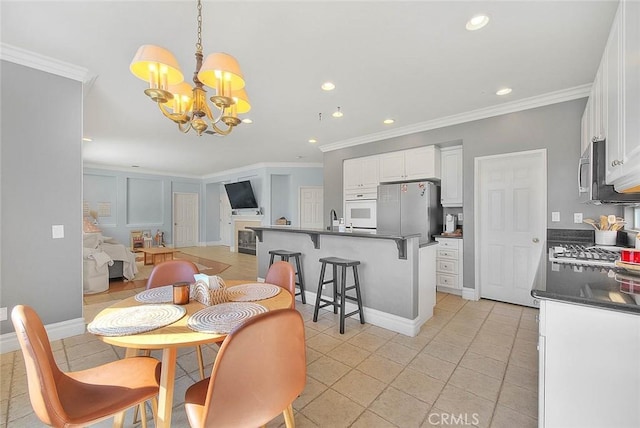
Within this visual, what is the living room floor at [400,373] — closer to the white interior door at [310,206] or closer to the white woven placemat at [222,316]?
the white woven placemat at [222,316]

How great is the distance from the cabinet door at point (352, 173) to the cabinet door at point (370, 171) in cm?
9

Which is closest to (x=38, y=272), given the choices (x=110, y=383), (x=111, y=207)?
(x=110, y=383)

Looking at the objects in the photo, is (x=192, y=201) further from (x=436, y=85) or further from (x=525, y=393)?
(x=525, y=393)

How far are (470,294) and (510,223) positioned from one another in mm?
1101

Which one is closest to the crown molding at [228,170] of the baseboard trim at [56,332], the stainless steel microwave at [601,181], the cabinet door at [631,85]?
the baseboard trim at [56,332]

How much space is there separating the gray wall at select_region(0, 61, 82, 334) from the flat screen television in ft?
17.9

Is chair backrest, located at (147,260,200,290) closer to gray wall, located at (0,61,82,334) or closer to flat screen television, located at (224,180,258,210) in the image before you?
gray wall, located at (0,61,82,334)

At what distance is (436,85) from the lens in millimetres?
2982

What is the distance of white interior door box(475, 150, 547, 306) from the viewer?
3.40 m

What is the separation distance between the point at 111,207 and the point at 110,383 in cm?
859

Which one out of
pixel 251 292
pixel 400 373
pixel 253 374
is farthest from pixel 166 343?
pixel 400 373

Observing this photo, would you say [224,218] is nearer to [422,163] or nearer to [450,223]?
[422,163]

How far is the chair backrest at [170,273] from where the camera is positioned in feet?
7.01

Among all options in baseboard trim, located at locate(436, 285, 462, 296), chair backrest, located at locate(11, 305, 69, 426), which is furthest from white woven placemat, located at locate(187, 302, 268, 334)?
baseboard trim, located at locate(436, 285, 462, 296)
